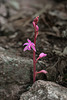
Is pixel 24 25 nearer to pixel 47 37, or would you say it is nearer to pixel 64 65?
pixel 47 37

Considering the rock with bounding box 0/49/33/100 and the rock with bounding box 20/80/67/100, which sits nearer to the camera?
the rock with bounding box 20/80/67/100

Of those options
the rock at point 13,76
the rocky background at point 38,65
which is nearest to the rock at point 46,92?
the rocky background at point 38,65

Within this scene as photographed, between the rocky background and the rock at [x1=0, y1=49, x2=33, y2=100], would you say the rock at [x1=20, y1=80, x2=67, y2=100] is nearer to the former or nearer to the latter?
the rocky background

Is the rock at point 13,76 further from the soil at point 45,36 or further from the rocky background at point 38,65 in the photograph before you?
the soil at point 45,36

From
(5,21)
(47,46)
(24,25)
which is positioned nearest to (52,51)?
(47,46)

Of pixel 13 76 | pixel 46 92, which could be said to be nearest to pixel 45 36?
pixel 13 76

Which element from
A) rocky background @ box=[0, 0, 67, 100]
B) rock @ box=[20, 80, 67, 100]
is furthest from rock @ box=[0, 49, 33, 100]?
rock @ box=[20, 80, 67, 100]
